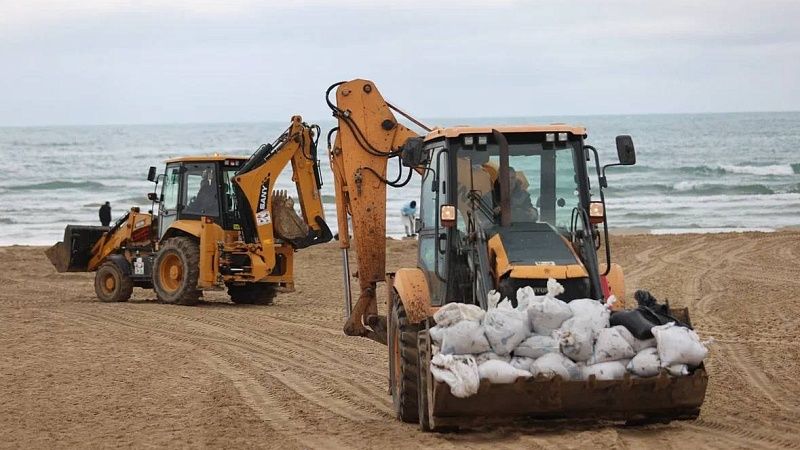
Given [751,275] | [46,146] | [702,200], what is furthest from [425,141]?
[46,146]

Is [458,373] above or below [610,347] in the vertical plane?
below

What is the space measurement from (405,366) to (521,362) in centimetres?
132

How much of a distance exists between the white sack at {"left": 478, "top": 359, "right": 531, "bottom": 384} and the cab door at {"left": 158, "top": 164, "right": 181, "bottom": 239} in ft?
40.1

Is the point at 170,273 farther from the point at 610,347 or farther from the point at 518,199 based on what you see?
the point at 610,347

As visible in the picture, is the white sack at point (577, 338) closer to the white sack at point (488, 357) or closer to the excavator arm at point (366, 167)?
the white sack at point (488, 357)

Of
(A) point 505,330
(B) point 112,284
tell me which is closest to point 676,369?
(A) point 505,330

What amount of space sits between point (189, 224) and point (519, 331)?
11880 mm

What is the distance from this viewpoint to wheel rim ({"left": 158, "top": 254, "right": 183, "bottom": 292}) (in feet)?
63.7

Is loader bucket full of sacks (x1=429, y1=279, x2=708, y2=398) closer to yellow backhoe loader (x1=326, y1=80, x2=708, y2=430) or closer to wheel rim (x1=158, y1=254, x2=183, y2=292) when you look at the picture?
yellow backhoe loader (x1=326, y1=80, x2=708, y2=430)

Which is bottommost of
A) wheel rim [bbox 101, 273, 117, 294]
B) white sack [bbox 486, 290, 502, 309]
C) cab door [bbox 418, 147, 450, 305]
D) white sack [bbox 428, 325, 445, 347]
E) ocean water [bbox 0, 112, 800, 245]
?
ocean water [bbox 0, 112, 800, 245]

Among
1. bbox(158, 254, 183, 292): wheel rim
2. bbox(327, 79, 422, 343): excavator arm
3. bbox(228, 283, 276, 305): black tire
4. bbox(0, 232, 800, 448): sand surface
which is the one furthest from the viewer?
bbox(228, 283, 276, 305): black tire

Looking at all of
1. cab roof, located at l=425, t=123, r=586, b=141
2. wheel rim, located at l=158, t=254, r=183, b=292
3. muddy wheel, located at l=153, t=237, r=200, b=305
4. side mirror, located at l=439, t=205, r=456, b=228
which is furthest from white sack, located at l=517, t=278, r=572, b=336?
wheel rim, located at l=158, t=254, r=183, b=292

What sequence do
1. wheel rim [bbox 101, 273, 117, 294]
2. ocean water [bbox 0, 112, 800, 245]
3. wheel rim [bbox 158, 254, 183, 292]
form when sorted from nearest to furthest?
1. wheel rim [bbox 158, 254, 183, 292]
2. wheel rim [bbox 101, 273, 117, 294]
3. ocean water [bbox 0, 112, 800, 245]

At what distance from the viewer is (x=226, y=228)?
1889cm
